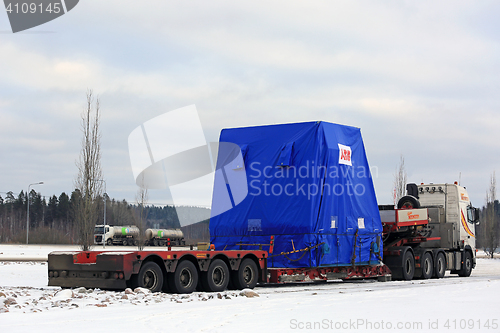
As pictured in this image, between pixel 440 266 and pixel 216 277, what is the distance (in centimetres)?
1163

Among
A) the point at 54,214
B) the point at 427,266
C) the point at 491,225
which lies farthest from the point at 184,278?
the point at 54,214

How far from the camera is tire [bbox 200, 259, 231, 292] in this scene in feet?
46.6

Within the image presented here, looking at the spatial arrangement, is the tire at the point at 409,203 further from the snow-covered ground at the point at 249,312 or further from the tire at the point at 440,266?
the snow-covered ground at the point at 249,312

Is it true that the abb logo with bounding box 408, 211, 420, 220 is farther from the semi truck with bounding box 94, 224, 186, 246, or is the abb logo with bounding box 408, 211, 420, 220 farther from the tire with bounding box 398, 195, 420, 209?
the semi truck with bounding box 94, 224, 186, 246

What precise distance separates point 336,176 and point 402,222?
5.76 meters

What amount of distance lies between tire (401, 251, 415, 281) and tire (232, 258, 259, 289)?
704 centimetres

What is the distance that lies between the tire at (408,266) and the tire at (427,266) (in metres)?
0.46

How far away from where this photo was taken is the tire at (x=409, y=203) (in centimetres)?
2245

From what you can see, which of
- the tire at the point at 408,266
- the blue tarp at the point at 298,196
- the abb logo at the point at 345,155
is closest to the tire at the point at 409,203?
the tire at the point at 408,266

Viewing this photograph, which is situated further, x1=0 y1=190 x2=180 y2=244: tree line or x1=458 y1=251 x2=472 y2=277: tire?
x1=0 y1=190 x2=180 y2=244: tree line

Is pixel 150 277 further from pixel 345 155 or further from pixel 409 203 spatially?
pixel 409 203

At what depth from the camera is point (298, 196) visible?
631 inches

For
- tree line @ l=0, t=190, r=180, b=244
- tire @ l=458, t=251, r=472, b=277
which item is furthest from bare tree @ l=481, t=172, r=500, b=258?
tree line @ l=0, t=190, r=180, b=244

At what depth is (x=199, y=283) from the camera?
14359mm
